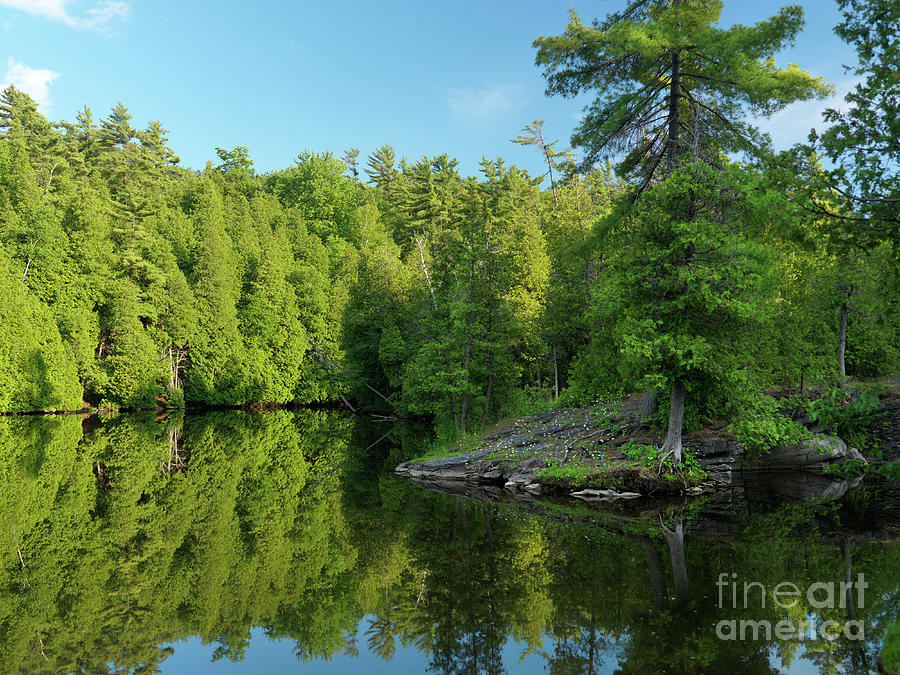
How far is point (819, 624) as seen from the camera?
297 inches

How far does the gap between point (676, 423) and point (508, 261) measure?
10.3 meters

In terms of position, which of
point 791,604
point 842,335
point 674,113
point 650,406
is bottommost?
point 791,604

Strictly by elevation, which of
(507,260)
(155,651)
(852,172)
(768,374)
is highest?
(507,260)

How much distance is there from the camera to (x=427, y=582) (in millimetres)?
9562

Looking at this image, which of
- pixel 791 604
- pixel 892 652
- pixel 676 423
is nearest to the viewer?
pixel 892 652

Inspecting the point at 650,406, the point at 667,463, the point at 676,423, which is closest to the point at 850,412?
the point at 676,423

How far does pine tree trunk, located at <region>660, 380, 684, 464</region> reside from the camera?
15.5 m

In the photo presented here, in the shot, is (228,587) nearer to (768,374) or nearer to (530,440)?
(530,440)

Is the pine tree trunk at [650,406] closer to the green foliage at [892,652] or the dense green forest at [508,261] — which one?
the dense green forest at [508,261]

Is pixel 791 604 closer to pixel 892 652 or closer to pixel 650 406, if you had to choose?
pixel 892 652

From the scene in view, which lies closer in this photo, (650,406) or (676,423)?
(676,423)

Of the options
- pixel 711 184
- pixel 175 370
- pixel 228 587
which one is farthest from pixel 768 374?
pixel 175 370

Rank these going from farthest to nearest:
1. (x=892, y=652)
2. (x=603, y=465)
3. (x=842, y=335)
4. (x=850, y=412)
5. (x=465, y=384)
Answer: (x=465, y=384) < (x=842, y=335) < (x=603, y=465) < (x=850, y=412) < (x=892, y=652)

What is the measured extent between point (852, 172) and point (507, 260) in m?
17.2
